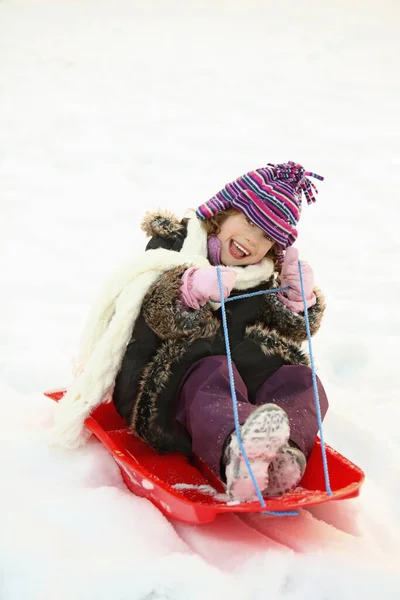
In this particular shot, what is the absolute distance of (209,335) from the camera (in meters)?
1.33

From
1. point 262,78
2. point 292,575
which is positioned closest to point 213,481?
point 292,575

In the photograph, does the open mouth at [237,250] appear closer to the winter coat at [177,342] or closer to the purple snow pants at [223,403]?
the winter coat at [177,342]

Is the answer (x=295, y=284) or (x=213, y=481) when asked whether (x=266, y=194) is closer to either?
(x=295, y=284)

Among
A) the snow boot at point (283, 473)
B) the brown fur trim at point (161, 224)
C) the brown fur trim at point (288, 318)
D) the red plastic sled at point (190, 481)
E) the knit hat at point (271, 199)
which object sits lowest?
the red plastic sled at point (190, 481)

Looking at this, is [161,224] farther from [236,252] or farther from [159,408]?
[159,408]

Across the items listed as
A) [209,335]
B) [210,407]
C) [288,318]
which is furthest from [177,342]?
[288,318]

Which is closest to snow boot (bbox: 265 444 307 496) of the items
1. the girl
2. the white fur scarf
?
the girl

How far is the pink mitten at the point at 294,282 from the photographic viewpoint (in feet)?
4.85

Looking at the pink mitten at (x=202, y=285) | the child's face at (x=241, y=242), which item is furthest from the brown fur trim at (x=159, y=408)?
the child's face at (x=241, y=242)

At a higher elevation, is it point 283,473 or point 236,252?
point 236,252

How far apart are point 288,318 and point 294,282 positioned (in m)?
0.09

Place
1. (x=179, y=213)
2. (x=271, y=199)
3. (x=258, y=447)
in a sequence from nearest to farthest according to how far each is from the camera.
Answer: (x=258, y=447)
(x=271, y=199)
(x=179, y=213)

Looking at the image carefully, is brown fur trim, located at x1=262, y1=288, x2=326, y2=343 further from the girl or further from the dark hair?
the dark hair

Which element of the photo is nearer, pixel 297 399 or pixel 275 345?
pixel 297 399
